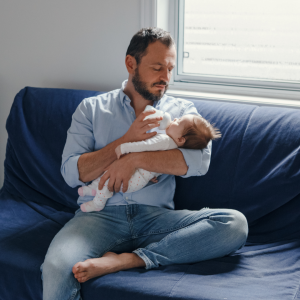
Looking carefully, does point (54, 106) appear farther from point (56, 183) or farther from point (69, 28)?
point (69, 28)

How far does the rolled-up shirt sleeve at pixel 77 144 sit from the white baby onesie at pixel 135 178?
0.07 meters

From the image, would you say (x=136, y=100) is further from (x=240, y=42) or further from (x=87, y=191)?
(x=240, y=42)

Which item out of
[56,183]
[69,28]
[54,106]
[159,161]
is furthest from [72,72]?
[159,161]

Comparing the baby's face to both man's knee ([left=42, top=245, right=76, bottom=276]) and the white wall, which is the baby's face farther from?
the white wall

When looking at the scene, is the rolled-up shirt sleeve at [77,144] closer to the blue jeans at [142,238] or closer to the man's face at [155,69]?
the blue jeans at [142,238]

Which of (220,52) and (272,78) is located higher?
(220,52)

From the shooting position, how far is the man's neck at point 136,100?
1812 mm

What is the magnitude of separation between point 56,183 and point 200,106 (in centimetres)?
90

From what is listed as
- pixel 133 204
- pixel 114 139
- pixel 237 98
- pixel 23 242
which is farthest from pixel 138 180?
pixel 237 98

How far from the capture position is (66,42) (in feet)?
7.91

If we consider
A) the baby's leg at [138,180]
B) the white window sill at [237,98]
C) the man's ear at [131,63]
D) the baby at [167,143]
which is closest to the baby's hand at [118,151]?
the baby at [167,143]

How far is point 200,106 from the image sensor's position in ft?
6.48

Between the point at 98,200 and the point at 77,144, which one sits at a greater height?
the point at 77,144

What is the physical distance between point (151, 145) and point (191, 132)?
0.59 feet
